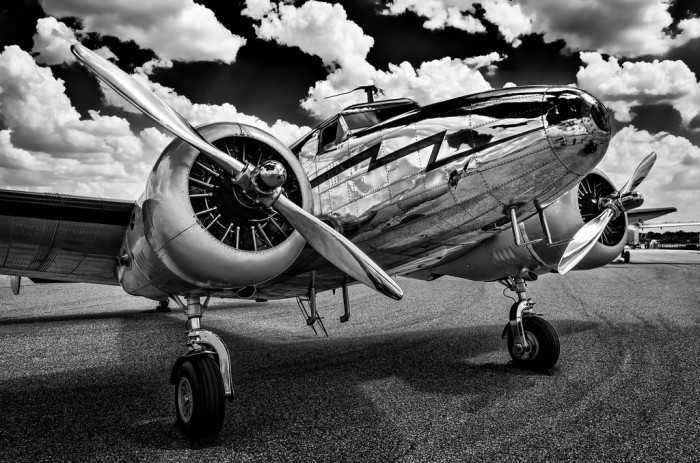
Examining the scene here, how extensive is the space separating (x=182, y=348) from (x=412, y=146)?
21.5 feet

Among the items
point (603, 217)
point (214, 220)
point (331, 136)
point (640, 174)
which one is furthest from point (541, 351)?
point (214, 220)

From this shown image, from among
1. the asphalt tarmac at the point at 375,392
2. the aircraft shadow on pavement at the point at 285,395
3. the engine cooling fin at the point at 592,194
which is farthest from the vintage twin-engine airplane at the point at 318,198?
the engine cooling fin at the point at 592,194

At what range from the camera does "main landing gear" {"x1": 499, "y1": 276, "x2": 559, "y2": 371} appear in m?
6.46

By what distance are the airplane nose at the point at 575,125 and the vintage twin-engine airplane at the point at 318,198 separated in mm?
12

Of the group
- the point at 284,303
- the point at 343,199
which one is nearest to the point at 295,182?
the point at 343,199

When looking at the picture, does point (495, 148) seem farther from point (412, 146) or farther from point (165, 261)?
point (165, 261)

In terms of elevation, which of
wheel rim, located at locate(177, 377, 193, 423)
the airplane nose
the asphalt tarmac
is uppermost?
the airplane nose

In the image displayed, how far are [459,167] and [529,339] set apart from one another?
133 inches

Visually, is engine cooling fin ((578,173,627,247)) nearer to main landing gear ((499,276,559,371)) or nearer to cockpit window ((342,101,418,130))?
main landing gear ((499,276,559,371))

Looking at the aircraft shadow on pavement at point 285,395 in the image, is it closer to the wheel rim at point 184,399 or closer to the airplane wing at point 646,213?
the wheel rim at point 184,399

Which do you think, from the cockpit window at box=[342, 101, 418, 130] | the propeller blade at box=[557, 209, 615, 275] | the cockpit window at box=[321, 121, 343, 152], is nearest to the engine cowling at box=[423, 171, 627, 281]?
the propeller blade at box=[557, 209, 615, 275]

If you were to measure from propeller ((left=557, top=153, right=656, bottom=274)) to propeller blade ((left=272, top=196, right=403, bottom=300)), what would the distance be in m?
2.78

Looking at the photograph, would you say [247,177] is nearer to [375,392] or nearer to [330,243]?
[330,243]

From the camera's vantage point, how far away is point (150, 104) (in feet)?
14.9
